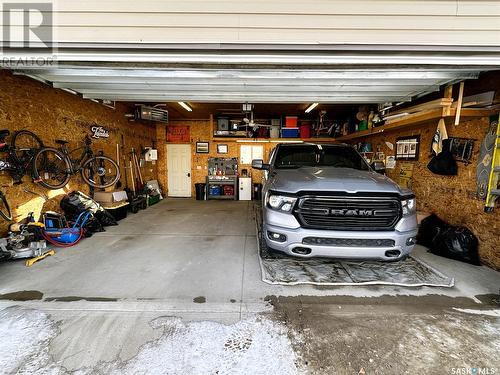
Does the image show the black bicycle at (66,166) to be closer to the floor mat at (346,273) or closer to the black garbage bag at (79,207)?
the black garbage bag at (79,207)

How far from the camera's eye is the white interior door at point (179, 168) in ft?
28.7

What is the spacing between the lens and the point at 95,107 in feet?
17.0

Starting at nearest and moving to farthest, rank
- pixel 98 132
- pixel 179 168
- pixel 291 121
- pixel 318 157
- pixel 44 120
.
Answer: pixel 318 157, pixel 44 120, pixel 98 132, pixel 291 121, pixel 179 168

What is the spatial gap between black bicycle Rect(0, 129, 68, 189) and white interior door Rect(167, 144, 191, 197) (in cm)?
498

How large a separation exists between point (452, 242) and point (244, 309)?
10.1 ft

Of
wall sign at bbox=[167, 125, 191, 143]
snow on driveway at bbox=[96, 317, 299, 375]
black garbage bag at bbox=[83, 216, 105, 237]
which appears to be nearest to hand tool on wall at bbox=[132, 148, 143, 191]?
wall sign at bbox=[167, 125, 191, 143]

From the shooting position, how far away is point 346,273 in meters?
2.69

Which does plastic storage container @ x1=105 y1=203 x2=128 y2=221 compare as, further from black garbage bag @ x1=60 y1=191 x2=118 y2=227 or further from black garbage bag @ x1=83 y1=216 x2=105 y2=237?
black garbage bag @ x1=83 y1=216 x2=105 y2=237

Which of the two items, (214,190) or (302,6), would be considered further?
(214,190)

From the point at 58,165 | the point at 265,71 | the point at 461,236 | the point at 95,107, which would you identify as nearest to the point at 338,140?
the point at 461,236

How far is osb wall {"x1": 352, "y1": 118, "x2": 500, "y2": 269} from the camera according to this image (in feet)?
9.62

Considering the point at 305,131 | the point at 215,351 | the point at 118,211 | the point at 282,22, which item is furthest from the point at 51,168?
the point at 305,131

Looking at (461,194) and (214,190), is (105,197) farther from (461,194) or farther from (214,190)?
(461,194)

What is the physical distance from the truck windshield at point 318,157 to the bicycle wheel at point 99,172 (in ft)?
13.1
